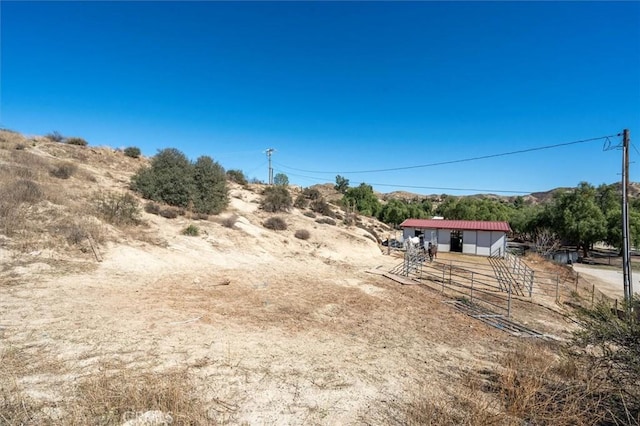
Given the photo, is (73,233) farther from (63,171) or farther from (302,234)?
(302,234)

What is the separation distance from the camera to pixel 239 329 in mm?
7828

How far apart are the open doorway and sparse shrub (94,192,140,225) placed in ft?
92.9

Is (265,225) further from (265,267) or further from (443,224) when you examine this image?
(443,224)

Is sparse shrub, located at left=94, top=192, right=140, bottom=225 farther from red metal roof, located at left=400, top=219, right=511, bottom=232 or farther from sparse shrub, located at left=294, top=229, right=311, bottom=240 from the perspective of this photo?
red metal roof, located at left=400, top=219, right=511, bottom=232

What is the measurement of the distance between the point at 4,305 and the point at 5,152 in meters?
20.7

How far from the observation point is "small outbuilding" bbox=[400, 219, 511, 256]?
95.2 ft

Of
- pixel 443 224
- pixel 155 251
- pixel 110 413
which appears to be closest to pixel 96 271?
pixel 155 251

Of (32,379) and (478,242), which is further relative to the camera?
(478,242)

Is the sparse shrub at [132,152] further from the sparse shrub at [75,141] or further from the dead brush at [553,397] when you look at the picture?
the dead brush at [553,397]

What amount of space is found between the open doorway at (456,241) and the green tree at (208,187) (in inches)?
903

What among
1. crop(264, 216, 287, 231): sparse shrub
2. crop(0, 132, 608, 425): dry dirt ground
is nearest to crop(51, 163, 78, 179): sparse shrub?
crop(0, 132, 608, 425): dry dirt ground

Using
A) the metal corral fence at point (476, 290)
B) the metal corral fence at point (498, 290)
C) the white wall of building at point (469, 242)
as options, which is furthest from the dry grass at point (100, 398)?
the white wall of building at point (469, 242)

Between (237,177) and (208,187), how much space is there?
62.4ft

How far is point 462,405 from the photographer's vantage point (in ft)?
15.4
